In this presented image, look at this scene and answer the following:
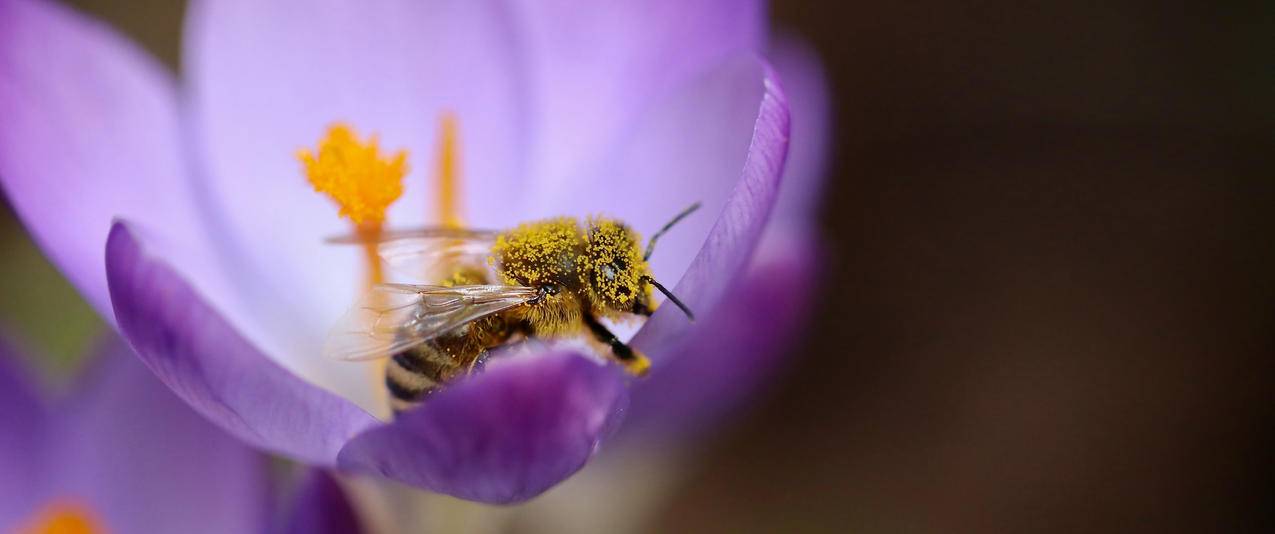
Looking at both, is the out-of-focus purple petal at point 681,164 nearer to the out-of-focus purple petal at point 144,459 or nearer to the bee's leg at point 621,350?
the bee's leg at point 621,350

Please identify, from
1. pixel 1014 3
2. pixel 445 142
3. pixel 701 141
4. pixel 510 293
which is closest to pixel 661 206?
pixel 701 141

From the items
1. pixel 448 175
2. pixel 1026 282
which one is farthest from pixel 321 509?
pixel 1026 282

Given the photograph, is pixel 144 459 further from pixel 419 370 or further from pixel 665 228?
pixel 665 228

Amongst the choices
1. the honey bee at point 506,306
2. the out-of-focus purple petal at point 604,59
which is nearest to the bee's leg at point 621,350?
the honey bee at point 506,306

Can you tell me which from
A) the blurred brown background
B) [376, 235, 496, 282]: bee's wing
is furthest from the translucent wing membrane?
the blurred brown background

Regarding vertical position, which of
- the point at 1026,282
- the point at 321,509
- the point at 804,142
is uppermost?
the point at 804,142

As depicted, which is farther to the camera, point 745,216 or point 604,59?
point 604,59
